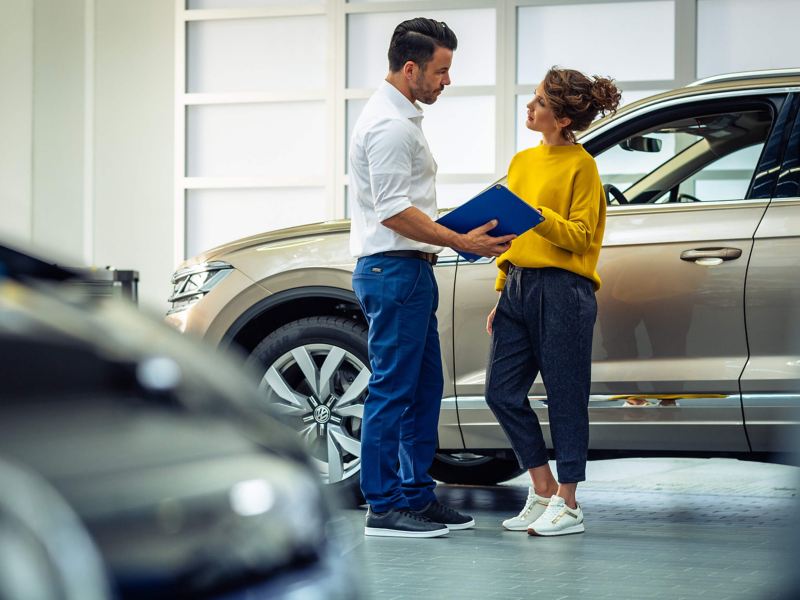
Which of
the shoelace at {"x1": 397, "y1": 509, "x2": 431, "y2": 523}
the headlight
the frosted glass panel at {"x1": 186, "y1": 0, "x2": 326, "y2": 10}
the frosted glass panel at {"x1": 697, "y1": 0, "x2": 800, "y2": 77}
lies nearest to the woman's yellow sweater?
the shoelace at {"x1": 397, "y1": 509, "x2": 431, "y2": 523}

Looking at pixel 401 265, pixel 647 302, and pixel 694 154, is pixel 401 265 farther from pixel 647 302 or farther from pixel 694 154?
pixel 694 154

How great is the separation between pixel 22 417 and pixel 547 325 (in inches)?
158

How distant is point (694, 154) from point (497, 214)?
3.75ft

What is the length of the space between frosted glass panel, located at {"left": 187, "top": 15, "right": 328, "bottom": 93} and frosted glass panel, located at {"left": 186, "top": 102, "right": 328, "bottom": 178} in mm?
191

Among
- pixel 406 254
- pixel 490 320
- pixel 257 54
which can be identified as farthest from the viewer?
pixel 257 54

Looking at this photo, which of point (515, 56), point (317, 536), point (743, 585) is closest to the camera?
point (317, 536)

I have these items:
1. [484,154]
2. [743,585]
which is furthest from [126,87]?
[743,585]

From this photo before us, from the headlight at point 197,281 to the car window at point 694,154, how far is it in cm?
168

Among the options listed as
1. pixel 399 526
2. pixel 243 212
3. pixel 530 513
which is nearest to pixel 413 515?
pixel 399 526

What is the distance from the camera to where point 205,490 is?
2.58ft

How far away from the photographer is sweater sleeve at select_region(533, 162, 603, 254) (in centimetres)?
442

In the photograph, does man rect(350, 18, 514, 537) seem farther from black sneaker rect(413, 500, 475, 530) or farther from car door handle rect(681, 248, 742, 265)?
car door handle rect(681, 248, 742, 265)

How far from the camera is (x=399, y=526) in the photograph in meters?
4.71

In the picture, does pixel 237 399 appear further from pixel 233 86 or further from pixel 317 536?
pixel 233 86
